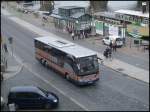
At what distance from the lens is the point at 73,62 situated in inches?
1442

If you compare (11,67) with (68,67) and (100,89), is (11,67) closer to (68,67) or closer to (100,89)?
(68,67)

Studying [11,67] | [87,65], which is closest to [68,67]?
[87,65]

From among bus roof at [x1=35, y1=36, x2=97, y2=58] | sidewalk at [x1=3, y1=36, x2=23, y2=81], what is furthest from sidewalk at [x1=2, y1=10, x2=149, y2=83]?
sidewalk at [x1=3, y1=36, x2=23, y2=81]

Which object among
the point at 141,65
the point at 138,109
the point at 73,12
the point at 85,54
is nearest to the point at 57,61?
the point at 85,54

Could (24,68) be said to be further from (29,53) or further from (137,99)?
(137,99)

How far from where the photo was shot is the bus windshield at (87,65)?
119 feet

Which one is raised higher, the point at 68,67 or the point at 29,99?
the point at 68,67

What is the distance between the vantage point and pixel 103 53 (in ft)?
161

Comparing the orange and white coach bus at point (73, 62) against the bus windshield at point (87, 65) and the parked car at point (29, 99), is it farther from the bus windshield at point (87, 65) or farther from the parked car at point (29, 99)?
the parked car at point (29, 99)

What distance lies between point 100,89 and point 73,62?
127 inches

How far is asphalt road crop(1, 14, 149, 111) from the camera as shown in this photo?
103 ft

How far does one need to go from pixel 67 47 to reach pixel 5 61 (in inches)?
410

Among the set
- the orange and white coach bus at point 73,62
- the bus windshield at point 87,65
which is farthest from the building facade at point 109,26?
the bus windshield at point 87,65

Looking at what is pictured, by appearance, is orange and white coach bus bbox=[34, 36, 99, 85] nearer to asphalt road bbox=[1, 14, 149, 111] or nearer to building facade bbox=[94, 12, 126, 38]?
asphalt road bbox=[1, 14, 149, 111]
